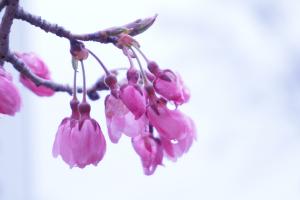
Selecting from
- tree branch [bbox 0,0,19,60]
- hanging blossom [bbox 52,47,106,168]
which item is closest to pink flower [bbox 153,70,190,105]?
hanging blossom [bbox 52,47,106,168]

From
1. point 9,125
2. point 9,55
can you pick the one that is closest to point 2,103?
point 9,55

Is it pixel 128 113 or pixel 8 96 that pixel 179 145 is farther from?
pixel 8 96

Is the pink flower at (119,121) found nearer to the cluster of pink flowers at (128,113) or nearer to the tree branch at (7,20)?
the cluster of pink flowers at (128,113)

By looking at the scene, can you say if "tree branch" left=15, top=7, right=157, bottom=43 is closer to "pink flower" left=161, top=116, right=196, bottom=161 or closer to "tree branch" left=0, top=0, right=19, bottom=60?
"tree branch" left=0, top=0, right=19, bottom=60

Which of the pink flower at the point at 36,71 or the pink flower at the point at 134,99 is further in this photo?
the pink flower at the point at 36,71

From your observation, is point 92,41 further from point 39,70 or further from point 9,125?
point 9,125

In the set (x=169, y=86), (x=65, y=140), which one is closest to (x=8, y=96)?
(x=65, y=140)

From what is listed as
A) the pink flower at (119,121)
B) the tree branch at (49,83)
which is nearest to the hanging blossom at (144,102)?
the pink flower at (119,121)
